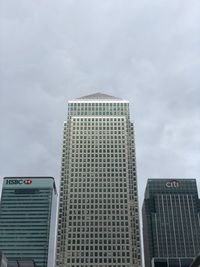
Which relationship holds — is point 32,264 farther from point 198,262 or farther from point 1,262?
point 198,262

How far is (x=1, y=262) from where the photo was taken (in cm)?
11475

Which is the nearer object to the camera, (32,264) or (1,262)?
(1,262)

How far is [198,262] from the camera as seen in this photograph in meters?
120

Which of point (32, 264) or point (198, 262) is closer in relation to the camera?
point (198, 262)

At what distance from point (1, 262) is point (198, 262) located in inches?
2331

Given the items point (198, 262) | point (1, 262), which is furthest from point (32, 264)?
point (198, 262)

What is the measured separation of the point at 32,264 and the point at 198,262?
8552cm

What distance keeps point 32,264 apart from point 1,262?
216 feet

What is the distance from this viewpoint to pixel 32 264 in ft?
581
